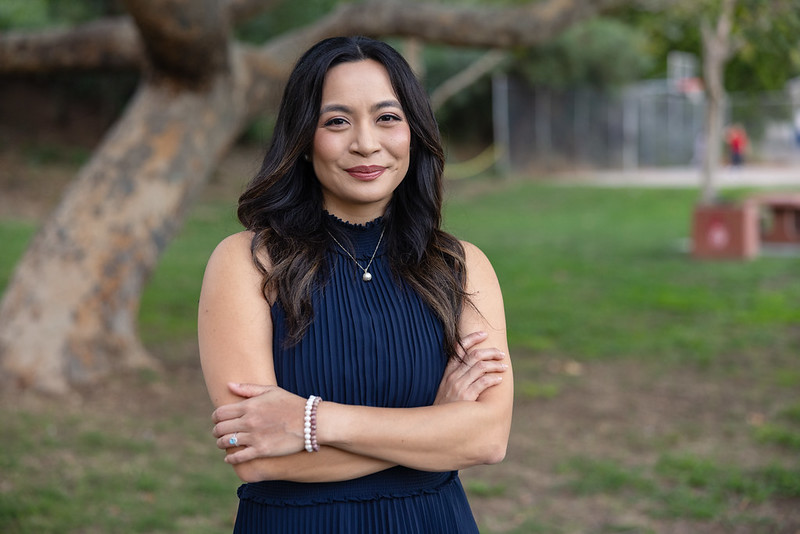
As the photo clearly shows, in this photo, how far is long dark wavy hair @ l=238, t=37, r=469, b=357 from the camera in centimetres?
220

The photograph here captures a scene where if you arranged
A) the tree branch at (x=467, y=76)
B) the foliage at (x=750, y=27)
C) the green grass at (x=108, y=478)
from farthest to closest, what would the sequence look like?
the tree branch at (x=467, y=76) → the foliage at (x=750, y=27) → the green grass at (x=108, y=478)

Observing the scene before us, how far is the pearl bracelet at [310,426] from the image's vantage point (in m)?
2.03

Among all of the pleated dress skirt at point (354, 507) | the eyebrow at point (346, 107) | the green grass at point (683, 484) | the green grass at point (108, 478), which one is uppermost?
the eyebrow at point (346, 107)

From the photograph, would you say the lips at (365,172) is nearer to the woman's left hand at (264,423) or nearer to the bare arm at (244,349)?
the bare arm at (244,349)

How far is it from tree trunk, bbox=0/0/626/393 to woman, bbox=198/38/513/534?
3.77m

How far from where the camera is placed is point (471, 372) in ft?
7.31

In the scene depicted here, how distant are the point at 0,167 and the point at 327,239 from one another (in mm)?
17574

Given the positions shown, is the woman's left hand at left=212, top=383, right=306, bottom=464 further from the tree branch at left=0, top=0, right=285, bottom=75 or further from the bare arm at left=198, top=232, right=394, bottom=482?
the tree branch at left=0, top=0, right=285, bottom=75

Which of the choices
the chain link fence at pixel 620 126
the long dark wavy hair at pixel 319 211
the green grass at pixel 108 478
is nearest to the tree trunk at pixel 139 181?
the green grass at pixel 108 478

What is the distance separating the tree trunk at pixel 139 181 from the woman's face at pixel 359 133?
378 centimetres

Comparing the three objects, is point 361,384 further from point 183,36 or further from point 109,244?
point 109,244

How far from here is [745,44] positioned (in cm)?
1131

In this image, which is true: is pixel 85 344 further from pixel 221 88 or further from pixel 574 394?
pixel 574 394

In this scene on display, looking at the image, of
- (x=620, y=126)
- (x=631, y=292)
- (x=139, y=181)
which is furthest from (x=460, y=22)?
(x=620, y=126)
